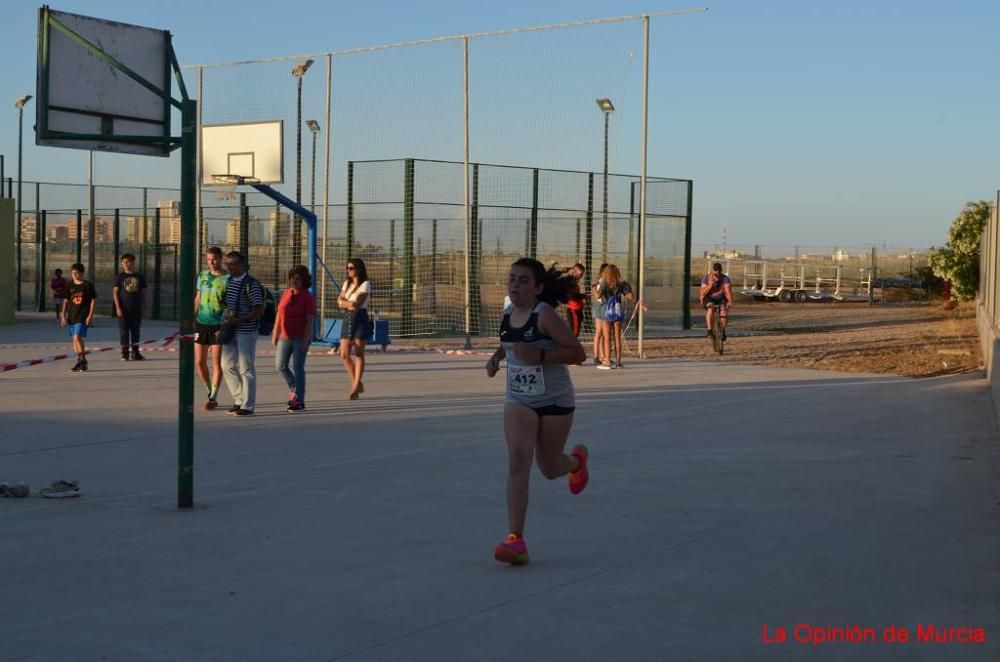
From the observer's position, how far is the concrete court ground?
5406 millimetres

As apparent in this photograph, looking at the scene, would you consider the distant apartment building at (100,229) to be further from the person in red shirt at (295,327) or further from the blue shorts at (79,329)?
the person in red shirt at (295,327)

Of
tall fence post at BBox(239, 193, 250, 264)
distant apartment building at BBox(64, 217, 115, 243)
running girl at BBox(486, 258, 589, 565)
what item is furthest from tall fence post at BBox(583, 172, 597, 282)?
running girl at BBox(486, 258, 589, 565)

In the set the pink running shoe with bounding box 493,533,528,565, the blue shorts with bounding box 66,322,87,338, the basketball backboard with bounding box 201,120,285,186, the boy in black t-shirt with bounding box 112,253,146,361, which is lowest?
the pink running shoe with bounding box 493,533,528,565

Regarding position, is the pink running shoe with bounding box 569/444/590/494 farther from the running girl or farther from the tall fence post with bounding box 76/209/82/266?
the tall fence post with bounding box 76/209/82/266

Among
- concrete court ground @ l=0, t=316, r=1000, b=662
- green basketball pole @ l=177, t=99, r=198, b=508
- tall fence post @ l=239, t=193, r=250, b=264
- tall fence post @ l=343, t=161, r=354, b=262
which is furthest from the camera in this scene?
tall fence post @ l=239, t=193, r=250, b=264

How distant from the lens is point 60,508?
8148 millimetres

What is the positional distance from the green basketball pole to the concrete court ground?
0.88 ft

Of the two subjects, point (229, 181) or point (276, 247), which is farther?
point (276, 247)

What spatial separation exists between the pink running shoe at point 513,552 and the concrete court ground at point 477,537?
0.06 meters

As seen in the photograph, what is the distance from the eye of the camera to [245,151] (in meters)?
24.1

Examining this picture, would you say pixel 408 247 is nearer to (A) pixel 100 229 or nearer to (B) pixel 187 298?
(A) pixel 100 229

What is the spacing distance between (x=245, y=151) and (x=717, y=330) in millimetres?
9640

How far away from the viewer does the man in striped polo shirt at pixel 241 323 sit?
1295cm

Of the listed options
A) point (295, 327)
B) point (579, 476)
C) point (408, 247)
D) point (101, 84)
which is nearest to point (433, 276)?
point (408, 247)
